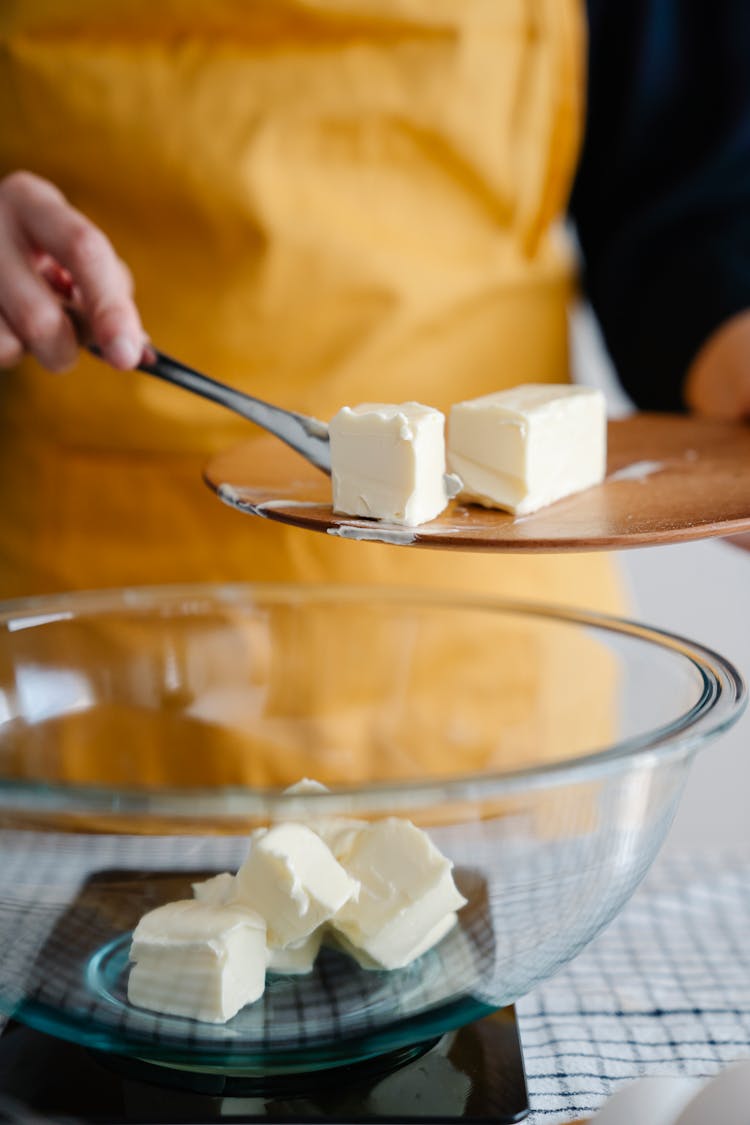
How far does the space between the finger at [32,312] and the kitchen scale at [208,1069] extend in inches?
13.7

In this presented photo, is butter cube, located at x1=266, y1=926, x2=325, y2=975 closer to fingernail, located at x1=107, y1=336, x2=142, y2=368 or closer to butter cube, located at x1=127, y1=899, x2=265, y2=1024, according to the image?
butter cube, located at x1=127, y1=899, x2=265, y2=1024

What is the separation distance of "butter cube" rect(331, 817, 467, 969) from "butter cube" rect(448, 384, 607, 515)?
180mm

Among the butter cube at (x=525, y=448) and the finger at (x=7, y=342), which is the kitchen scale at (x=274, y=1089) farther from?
the finger at (x=7, y=342)

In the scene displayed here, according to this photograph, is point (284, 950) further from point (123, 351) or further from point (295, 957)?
point (123, 351)

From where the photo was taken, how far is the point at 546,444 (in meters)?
0.62

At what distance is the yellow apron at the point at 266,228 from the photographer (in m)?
0.90

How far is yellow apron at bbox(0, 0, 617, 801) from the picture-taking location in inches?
35.3

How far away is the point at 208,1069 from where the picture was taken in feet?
1.59

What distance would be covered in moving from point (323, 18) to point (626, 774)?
66cm

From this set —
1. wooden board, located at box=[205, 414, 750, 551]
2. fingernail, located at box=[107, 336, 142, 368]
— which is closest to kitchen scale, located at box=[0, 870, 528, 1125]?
wooden board, located at box=[205, 414, 750, 551]

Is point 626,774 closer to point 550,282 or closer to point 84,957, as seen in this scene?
point 84,957

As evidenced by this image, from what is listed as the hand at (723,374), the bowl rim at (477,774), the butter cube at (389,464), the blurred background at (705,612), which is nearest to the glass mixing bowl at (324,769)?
the bowl rim at (477,774)

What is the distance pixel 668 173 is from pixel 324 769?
670 mm

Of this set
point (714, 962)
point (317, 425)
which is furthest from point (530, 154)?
point (714, 962)
